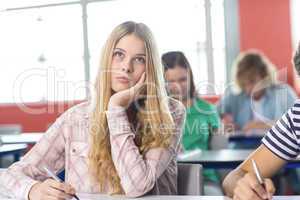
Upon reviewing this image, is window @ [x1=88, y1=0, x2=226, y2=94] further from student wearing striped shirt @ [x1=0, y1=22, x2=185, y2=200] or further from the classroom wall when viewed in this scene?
student wearing striped shirt @ [x1=0, y1=22, x2=185, y2=200]

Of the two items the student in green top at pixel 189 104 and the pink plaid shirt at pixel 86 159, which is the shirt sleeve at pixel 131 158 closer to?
the pink plaid shirt at pixel 86 159

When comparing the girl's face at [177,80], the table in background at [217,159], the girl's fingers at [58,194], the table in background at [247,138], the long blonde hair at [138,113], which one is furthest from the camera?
the table in background at [247,138]

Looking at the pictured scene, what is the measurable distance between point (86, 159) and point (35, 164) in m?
0.16

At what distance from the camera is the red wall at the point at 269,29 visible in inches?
196

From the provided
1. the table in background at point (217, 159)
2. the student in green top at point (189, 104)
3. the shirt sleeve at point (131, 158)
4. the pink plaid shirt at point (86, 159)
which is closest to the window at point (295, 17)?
the student in green top at point (189, 104)

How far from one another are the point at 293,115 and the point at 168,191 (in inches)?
18.0

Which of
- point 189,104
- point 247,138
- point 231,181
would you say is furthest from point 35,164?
point 247,138

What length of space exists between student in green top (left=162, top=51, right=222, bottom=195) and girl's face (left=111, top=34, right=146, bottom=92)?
1029 millimetres

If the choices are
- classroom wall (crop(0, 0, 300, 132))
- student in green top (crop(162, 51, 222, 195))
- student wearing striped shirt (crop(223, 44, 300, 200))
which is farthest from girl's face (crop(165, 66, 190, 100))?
classroom wall (crop(0, 0, 300, 132))

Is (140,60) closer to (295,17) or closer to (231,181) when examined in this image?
(231,181)

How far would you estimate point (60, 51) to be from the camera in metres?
5.98

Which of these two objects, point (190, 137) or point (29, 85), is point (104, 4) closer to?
point (29, 85)

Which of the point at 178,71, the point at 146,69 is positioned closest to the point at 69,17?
the point at 178,71

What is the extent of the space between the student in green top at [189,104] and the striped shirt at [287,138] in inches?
46.7
